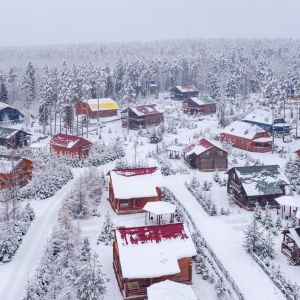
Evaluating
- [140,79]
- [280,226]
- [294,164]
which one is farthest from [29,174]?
[140,79]

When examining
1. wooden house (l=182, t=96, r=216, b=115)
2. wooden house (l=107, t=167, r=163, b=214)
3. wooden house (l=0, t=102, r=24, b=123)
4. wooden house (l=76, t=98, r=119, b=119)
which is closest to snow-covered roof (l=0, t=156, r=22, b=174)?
wooden house (l=107, t=167, r=163, b=214)

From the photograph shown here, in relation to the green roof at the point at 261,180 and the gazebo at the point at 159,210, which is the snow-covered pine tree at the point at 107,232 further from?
the green roof at the point at 261,180

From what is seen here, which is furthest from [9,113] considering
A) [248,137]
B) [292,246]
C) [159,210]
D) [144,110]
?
[292,246]

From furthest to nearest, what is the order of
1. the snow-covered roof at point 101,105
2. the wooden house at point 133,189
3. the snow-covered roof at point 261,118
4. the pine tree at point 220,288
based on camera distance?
the snow-covered roof at point 101,105
the snow-covered roof at point 261,118
the wooden house at point 133,189
the pine tree at point 220,288

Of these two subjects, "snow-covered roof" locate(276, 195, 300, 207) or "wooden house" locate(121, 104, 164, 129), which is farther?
"wooden house" locate(121, 104, 164, 129)

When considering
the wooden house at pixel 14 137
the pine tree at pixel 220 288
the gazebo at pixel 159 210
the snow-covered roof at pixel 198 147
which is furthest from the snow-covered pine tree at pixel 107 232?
the wooden house at pixel 14 137

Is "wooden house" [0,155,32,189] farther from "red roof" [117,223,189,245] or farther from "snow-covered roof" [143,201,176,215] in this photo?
"red roof" [117,223,189,245]

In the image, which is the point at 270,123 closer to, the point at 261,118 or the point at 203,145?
the point at 261,118
